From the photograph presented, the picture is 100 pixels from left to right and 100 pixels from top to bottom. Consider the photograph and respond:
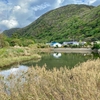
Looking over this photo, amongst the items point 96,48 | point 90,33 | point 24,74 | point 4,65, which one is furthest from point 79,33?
point 24,74

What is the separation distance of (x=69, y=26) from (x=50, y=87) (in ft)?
407

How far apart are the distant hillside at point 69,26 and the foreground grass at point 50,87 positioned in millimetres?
83641

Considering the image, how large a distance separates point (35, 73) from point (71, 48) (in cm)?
5584

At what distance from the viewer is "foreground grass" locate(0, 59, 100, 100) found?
4715 millimetres

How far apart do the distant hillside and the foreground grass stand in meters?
83.6

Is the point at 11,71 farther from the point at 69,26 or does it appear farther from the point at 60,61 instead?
the point at 69,26

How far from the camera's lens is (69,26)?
128 metres

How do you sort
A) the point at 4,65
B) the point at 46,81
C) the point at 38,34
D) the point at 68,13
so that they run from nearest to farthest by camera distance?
the point at 46,81, the point at 4,65, the point at 38,34, the point at 68,13

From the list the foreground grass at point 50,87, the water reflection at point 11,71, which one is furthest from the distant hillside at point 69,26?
the foreground grass at point 50,87

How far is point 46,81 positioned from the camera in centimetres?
660

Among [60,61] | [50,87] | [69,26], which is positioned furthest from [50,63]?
[69,26]

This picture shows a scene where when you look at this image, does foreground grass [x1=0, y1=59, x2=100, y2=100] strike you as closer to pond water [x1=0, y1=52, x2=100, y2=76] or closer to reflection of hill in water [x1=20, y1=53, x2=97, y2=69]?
pond water [x1=0, y1=52, x2=100, y2=76]

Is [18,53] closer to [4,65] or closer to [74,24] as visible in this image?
[4,65]

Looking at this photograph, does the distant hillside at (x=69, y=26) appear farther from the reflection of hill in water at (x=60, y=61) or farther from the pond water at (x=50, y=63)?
the pond water at (x=50, y=63)
